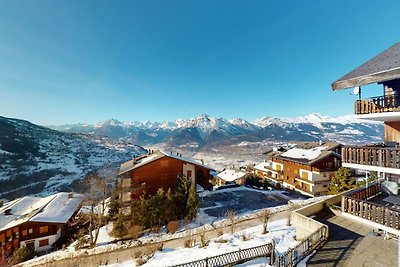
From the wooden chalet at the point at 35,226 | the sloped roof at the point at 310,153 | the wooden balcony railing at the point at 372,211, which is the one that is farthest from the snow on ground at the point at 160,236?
the sloped roof at the point at 310,153

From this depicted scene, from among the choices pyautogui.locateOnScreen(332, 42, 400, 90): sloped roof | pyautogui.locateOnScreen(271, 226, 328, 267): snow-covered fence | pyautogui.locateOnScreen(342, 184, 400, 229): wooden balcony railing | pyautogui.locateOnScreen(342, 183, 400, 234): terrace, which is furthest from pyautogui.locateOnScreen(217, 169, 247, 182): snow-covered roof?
pyautogui.locateOnScreen(332, 42, 400, 90): sloped roof

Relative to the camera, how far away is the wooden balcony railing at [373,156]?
7.50 metres

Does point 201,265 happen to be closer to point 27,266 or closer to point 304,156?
point 27,266

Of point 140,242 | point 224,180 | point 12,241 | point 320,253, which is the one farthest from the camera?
point 224,180

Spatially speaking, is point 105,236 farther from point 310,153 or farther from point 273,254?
point 310,153

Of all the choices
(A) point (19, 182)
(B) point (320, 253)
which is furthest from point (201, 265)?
(A) point (19, 182)

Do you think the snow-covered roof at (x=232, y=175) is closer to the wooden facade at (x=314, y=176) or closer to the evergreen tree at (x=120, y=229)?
the wooden facade at (x=314, y=176)

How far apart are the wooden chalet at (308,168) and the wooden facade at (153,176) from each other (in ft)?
71.6

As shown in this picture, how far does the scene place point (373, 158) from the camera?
323 inches

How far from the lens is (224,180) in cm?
5741

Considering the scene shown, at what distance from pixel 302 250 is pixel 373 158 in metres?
5.19

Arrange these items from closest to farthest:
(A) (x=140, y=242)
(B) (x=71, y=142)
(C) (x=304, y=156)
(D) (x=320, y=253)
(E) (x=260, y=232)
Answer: (D) (x=320, y=253) → (E) (x=260, y=232) → (A) (x=140, y=242) → (C) (x=304, y=156) → (B) (x=71, y=142)

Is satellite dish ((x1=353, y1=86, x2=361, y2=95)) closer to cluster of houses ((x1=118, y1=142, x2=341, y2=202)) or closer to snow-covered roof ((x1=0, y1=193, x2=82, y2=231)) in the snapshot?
cluster of houses ((x1=118, y1=142, x2=341, y2=202))

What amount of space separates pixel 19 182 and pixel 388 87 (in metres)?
110
